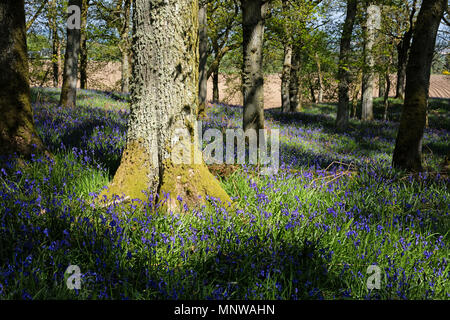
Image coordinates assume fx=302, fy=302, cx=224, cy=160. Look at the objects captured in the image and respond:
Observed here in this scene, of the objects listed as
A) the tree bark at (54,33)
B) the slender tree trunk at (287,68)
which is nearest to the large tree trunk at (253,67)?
the slender tree trunk at (287,68)

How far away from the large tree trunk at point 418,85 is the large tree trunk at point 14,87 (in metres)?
5.84

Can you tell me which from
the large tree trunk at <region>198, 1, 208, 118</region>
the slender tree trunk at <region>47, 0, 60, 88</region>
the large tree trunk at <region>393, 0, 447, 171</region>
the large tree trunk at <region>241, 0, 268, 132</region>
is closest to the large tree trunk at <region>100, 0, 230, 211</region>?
the large tree trunk at <region>241, 0, 268, 132</region>

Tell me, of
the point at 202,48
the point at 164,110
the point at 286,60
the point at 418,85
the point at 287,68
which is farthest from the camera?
the point at 287,68

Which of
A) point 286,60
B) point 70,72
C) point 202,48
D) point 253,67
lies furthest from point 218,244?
point 286,60

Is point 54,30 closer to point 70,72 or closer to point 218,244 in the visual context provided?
point 70,72

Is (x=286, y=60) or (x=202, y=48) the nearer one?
(x=202, y=48)

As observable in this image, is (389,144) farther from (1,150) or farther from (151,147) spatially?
(1,150)

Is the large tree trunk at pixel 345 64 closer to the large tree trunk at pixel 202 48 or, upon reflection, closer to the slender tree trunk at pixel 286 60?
the slender tree trunk at pixel 286 60

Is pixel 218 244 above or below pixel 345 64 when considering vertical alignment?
below

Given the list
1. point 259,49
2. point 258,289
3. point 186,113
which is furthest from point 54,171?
point 259,49

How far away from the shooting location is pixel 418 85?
17.0 ft

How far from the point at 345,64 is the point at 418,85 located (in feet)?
19.7

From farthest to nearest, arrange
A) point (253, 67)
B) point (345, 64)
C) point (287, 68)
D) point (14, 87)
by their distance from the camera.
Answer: point (287, 68) < point (345, 64) < point (253, 67) < point (14, 87)

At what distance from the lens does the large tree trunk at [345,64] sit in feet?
36.6
